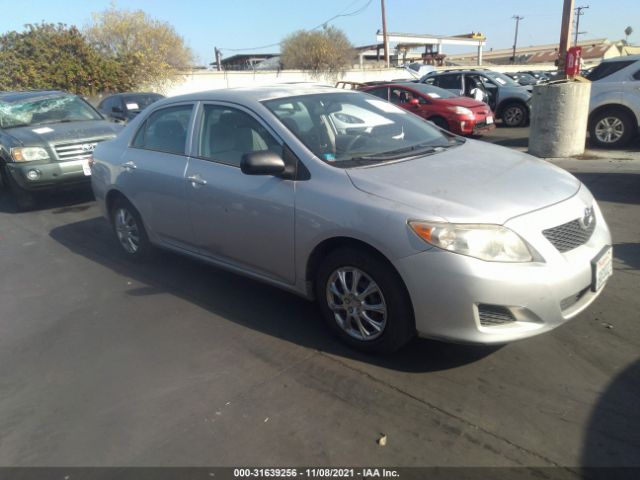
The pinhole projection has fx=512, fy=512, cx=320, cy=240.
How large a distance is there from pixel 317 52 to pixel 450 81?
28.7 m

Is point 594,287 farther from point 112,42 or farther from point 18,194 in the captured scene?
point 112,42

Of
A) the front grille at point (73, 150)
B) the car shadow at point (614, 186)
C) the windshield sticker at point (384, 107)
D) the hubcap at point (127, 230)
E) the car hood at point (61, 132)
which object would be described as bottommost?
the car shadow at point (614, 186)

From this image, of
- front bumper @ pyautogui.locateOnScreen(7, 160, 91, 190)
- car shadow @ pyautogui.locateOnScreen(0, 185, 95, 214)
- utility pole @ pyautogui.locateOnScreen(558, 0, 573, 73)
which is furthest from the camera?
utility pole @ pyautogui.locateOnScreen(558, 0, 573, 73)

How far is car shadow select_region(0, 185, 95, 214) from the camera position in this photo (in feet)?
26.2

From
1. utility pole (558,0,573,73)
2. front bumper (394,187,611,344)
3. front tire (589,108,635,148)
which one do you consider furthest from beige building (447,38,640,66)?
front bumper (394,187,611,344)

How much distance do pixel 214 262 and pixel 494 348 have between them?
89.7 inches

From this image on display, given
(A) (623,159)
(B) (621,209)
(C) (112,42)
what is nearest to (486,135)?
(A) (623,159)

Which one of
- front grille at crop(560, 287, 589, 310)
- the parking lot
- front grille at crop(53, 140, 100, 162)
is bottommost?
the parking lot

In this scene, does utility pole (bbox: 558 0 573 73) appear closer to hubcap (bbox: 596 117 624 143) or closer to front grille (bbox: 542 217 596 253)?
hubcap (bbox: 596 117 624 143)

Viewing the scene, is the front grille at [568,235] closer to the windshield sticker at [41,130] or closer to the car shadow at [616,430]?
the car shadow at [616,430]

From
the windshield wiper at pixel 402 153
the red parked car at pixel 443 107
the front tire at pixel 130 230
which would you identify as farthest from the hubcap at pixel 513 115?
the front tire at pixel 130 230

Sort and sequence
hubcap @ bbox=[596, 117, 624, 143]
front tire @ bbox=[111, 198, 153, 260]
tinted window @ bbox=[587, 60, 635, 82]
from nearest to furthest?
front tire @ bbox=[111, 198, 153, 260] → tinted window @ bbox=[587, 60, 635, 82] → hubcap @ bbox=[596, 117, 624, 143]

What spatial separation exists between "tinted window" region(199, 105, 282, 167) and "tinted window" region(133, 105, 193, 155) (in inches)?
10.7

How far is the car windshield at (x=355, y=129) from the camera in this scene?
11.8 feet
